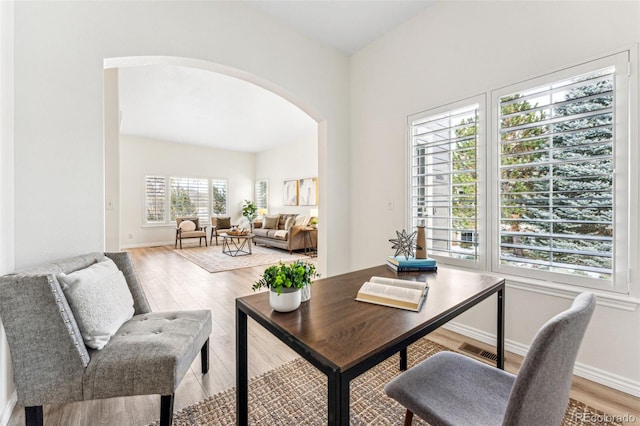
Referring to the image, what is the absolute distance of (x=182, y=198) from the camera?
27.0ft

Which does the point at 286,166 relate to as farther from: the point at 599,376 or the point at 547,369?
the point at 547,369

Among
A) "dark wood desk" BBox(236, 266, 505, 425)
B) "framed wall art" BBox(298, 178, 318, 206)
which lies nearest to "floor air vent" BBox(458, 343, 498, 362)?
"dark wood desk" BBox(236, 266, 505, 425)

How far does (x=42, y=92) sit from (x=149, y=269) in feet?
13.1

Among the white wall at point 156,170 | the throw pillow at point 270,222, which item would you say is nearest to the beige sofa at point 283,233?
the throw pillow at point 270,222

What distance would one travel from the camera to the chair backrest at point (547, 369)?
0.66 m

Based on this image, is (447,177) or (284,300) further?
(447,177)

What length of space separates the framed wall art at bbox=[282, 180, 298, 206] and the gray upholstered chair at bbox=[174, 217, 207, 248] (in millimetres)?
2460

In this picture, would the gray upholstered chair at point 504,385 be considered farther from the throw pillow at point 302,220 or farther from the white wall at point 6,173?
the throw pillow at point 302,220

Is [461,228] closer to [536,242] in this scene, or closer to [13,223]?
[536,242]

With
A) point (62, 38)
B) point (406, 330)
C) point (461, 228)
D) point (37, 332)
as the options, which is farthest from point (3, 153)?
point (461, 228)

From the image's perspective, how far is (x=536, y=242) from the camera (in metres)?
1.99

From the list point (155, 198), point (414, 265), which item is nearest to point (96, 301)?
point (414, 265)

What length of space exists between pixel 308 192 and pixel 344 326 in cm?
661

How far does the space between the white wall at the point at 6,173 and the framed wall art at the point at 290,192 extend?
647cm
